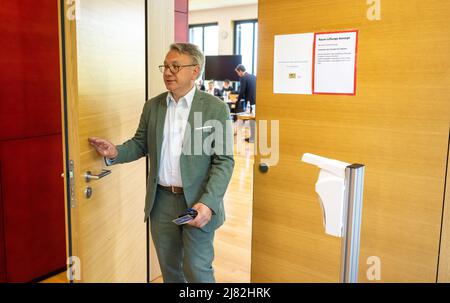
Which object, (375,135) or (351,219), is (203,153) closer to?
(375,135)

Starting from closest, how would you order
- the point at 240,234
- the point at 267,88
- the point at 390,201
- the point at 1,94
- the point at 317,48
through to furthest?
1. the point at 390,201
2. the point at 317,48
3. the point at 267,88
4. the point at 1,94
5. the point at 240,234

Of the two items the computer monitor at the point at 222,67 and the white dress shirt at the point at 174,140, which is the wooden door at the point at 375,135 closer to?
the white dress shirt at the point at 174,140

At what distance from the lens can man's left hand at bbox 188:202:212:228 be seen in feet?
6.17

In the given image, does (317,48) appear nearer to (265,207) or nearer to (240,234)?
(265,207)

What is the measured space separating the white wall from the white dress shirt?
10.4 m

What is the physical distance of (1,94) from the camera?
2.57 meters

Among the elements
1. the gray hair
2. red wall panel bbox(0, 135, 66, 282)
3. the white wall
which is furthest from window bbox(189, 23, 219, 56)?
the gray hair

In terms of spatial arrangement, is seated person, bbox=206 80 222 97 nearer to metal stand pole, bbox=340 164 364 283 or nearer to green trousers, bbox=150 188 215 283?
green trousers, bbox=150 188 215 283

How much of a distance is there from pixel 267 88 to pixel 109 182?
39.6 inches

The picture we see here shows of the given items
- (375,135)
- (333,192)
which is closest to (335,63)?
(375,135)

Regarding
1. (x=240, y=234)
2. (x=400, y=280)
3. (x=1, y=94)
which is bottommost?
(x=240, y=234)

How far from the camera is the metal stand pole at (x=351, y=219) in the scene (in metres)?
0.97

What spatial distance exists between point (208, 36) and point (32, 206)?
1110 centimetres
